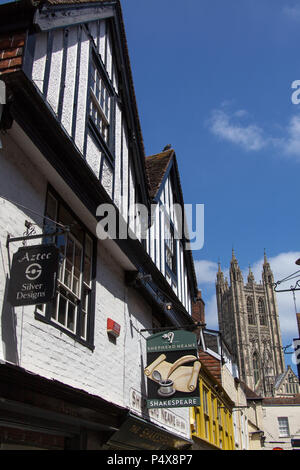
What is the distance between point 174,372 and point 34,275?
479 cm

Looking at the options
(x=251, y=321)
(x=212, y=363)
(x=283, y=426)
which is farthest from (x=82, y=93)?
(x=251, y=321)

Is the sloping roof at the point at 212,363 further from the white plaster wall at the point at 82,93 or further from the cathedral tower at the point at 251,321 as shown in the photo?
the cathedral tower at the point at 251,321

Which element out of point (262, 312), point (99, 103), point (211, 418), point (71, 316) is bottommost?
point (211, 418)

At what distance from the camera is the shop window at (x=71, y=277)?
6750 mm

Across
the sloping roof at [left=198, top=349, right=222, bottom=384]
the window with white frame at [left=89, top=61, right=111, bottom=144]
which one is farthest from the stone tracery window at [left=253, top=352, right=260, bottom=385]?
the window with white frame at [left=89, top=61, right=111, bottom=144]

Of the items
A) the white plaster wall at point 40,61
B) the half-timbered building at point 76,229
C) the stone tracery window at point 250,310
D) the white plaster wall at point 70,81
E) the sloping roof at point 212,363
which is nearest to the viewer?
the half-timbered building at point 76,229

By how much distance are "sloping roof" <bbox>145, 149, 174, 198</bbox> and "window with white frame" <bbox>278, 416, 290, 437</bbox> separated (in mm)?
36941

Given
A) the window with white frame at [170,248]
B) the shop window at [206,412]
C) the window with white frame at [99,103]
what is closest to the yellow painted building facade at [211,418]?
the shop window at [206,412]

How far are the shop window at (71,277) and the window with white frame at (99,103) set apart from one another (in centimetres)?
212

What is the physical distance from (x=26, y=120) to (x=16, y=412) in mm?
3434

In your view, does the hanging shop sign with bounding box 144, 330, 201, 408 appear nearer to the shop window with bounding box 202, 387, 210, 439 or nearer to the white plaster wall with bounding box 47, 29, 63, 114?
the white plaster wall with bounding box 47, 29, 63, 114

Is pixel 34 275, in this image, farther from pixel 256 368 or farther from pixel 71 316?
pixel 256 368

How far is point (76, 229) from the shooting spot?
7.75 meters

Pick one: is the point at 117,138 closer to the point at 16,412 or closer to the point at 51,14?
the point at 51,14
